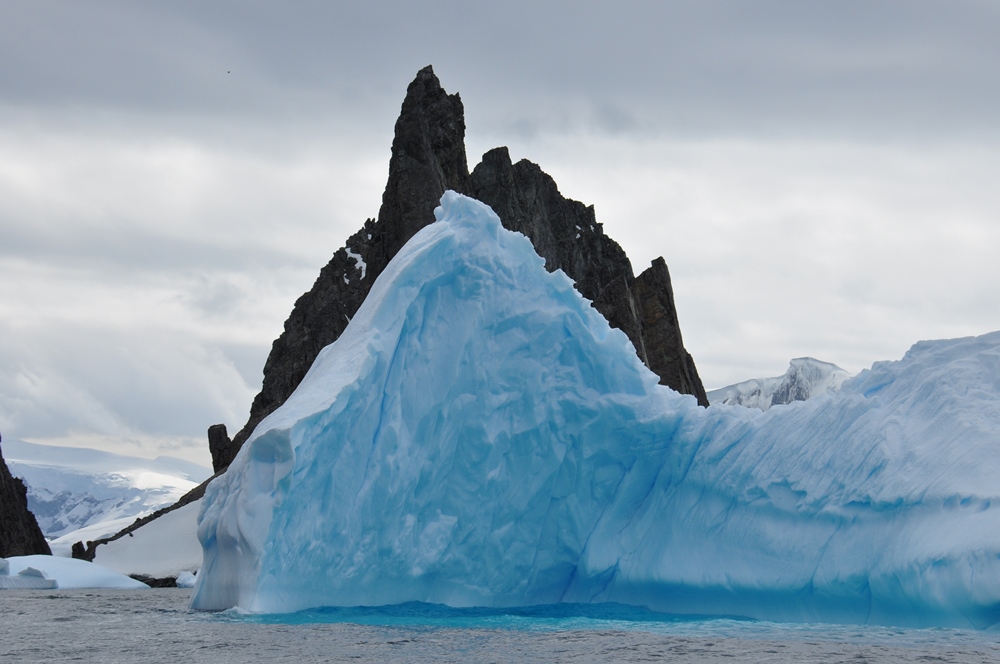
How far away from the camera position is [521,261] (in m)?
18.6

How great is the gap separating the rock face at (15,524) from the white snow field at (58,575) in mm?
20562

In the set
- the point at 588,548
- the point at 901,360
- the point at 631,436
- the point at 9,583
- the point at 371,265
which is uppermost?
the point at 371,265

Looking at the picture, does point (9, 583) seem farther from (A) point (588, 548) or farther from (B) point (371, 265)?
(B) point (371, 265)

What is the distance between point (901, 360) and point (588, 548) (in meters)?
5.85

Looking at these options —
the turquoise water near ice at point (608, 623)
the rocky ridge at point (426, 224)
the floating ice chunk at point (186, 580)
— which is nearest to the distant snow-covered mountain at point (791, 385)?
the rocky ridge at point (426, 224)

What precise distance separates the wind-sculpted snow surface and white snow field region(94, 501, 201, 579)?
66.6ft

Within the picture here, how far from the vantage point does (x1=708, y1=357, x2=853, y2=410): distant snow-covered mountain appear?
8738 cm

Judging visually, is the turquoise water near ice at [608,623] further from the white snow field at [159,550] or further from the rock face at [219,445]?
the rock face at [219,445]

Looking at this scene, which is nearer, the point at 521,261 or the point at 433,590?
the point at 433,590

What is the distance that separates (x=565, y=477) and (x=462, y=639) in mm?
5867

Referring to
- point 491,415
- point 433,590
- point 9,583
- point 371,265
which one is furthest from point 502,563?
point 371,265

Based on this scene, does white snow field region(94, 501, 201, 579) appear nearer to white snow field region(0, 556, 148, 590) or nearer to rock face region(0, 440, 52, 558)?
white snow field region(0, 556, 148, 590)

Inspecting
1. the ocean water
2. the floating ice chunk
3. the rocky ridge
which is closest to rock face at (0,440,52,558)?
the rocky ridge

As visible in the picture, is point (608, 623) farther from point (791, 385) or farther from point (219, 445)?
point (791, 385)
